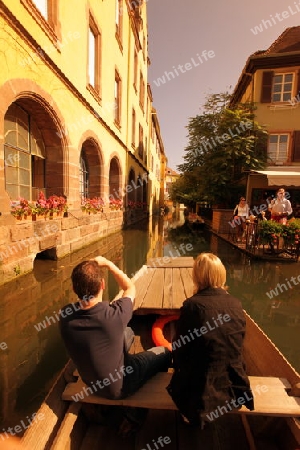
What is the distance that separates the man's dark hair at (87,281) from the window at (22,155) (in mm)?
6370

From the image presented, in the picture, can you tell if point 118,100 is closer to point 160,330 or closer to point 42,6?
point 42,6

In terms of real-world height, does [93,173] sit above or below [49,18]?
below

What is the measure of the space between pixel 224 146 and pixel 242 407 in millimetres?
13659

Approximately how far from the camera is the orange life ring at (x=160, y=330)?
9.02 ft

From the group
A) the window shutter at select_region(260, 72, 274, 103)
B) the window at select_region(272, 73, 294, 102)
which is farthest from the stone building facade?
the window at select_region(272, 73, 294, 102)

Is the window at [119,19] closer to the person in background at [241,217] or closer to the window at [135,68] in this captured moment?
the window at [135,68]

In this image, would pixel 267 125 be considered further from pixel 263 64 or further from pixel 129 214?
pixel 129 214

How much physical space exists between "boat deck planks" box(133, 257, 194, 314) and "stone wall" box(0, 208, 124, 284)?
2.97m

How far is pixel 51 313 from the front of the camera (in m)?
4.09

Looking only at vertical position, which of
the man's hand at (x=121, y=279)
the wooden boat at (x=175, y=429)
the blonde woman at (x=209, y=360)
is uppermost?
the man's hand at (x=121, y=279)

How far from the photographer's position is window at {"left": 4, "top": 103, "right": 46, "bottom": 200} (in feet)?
22.6

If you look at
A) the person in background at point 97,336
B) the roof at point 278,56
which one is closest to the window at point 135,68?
the roof at point 278,56

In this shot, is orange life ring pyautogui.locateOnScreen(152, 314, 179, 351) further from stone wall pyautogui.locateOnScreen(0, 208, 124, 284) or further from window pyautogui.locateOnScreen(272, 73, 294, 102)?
window pyautogui.locateOnScreen(272, 73, 294, 102)

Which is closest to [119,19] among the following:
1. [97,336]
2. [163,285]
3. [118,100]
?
[118,100]
